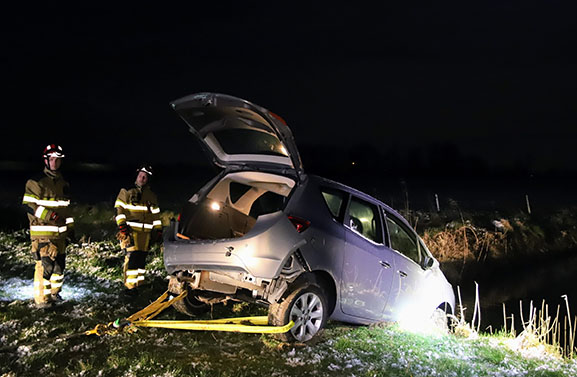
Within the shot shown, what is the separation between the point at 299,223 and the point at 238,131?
58.5 inches

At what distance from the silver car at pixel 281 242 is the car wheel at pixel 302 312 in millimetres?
Answer: 10

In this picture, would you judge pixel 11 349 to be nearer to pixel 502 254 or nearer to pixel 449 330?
pixel 449 330

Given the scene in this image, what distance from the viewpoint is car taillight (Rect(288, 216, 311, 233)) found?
520 centimetres

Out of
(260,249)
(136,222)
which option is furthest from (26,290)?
(260,249)

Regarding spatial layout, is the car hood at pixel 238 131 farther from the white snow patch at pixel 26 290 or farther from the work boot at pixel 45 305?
the white snow patch at pixel 26 290

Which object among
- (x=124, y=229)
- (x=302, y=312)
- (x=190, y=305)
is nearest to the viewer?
(x=302, y=312)

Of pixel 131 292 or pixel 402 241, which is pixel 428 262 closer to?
pixel 402 241

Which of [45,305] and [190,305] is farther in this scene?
[45,305]

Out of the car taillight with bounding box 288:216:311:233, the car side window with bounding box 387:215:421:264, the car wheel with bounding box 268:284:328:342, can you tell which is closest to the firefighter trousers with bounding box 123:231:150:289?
the car wheel with bounding box 268:284:328:342

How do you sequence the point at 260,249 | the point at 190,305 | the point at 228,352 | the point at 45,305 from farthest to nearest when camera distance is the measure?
the point at 45,305, the point at 190,305, the point at 228,352, the point at 260,249

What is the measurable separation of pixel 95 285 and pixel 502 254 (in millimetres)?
11867

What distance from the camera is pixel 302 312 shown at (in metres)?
5.33

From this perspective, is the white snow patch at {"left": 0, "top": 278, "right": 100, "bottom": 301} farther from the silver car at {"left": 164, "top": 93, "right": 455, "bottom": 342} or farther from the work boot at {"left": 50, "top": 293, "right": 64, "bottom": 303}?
the silver car at {"left": 164, "top": 93, "right": 455, "bottom": 342}

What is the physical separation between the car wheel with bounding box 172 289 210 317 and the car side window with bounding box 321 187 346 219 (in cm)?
→ 203
